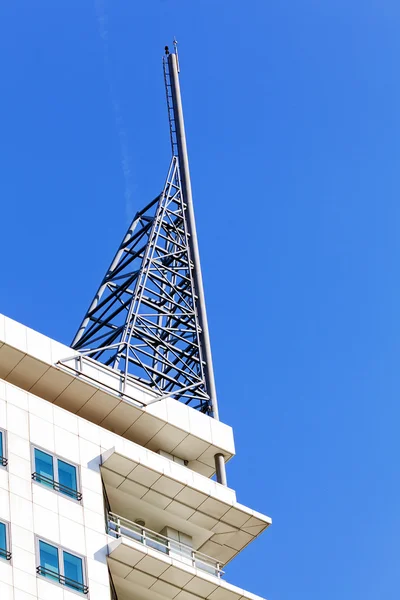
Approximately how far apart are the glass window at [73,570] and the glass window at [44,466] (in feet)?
12.4

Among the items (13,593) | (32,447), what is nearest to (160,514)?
(32,447)

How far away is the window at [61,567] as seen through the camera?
Answer: 62562 millimetres

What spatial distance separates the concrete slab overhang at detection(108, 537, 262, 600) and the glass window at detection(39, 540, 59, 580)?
351 cm

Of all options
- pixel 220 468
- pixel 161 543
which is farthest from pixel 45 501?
pixel 220 468

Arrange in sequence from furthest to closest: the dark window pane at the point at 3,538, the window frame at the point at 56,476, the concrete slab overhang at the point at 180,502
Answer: the concrete slab overhang at the point at 180,502 < the window frame at the point at 56,476 < the dark window pane at the point at 3,538

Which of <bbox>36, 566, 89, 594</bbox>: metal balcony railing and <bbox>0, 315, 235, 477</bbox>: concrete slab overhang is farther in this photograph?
<bbox>0, 315, 235, 477</bbox>: concrete slab overhang

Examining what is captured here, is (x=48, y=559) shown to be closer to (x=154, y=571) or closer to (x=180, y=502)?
(x=154, y=571)

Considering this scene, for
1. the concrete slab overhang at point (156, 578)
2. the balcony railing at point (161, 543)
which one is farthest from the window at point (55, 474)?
the concrete slab overhang at point (156, 578)

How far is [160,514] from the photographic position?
73.3 meters

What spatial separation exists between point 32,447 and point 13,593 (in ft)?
28.5

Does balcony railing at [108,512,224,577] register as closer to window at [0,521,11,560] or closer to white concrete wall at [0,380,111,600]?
white concrete wall at [0,380,111,600]

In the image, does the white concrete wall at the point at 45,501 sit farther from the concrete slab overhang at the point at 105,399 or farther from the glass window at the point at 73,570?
the concrete slab overhang at the point at 105,399

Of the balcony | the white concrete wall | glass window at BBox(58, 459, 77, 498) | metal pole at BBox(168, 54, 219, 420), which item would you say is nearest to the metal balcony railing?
the white concrete wall

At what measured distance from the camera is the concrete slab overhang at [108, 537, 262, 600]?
66938mm
